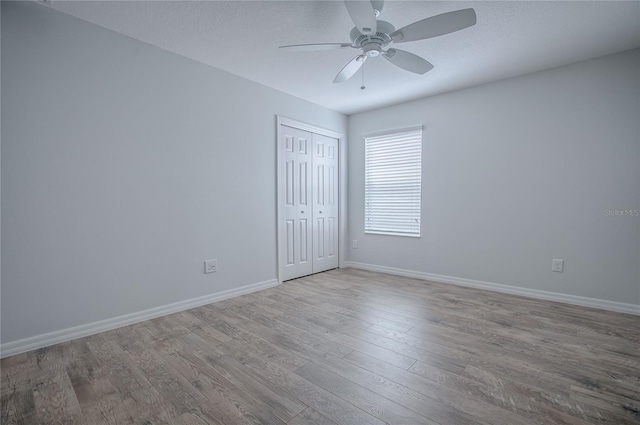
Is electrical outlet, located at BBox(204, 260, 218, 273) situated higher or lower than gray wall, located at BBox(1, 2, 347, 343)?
lower

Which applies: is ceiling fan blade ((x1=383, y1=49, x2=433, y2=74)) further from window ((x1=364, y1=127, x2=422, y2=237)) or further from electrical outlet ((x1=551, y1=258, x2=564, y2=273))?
electrical outlet ((x1=551, y1=258, x2=564, y2=273))

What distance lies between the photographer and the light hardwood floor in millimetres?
1517

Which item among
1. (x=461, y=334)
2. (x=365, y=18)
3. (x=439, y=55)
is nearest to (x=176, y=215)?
(x=365, y=18)

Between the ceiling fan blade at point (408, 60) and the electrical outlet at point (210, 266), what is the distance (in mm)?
2544

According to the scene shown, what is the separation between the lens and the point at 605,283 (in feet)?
9.69

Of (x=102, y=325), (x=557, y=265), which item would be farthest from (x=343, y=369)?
(x=557, y=265)

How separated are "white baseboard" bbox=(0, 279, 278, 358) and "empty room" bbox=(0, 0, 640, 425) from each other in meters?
0.02

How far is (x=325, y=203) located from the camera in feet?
15.1

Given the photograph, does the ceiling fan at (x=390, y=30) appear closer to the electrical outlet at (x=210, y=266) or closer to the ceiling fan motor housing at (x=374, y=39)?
the ceiling fan motor housing at (x=374, y=39)

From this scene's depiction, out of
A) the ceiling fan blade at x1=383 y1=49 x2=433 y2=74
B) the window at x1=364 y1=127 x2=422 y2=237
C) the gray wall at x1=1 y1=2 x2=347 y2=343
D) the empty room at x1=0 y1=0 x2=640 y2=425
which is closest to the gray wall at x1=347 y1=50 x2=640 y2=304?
the empty room at x1=0 y1=0 x2=640 y2=425

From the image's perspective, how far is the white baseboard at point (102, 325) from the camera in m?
2.13

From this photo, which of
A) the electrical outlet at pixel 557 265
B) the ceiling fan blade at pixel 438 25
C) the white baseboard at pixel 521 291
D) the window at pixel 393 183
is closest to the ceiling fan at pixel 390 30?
the ceiling fan blade at pixel 438 25

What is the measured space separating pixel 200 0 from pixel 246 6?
0.31 metres

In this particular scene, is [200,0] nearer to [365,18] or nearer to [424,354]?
[365,18]
